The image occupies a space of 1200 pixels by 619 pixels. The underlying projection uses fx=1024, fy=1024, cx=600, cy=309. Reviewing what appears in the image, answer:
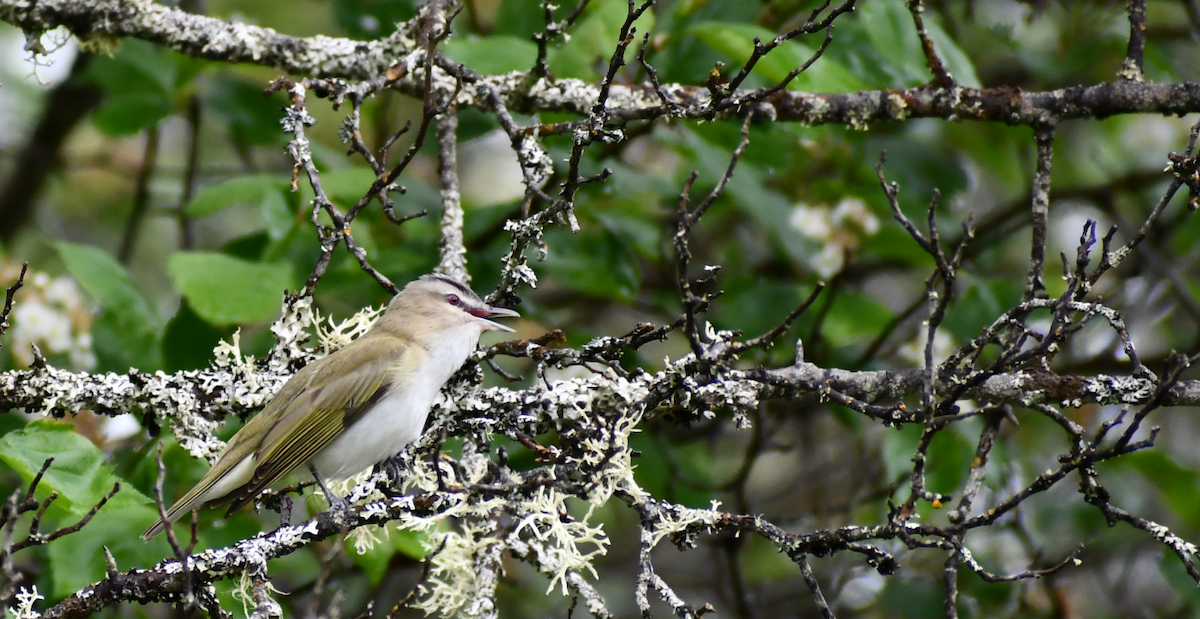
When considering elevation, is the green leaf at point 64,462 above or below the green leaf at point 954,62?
below

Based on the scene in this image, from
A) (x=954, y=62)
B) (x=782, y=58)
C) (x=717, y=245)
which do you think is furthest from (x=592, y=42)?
(x=717, y=245)

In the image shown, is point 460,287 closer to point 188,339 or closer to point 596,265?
point 596,265

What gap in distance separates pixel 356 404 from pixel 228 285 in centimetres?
75

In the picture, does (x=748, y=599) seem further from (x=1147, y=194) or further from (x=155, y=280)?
(x=155, y=280)

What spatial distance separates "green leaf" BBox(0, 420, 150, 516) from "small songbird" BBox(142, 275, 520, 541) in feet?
0.81

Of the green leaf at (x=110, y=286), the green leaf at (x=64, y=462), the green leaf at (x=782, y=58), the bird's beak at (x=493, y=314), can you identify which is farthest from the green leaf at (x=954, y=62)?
the green leaf at (x=110, y=286)

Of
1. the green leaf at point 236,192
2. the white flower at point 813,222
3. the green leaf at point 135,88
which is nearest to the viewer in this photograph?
the green leaf at point 236,192

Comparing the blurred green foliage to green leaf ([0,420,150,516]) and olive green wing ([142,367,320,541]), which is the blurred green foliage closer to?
green leaf ([0,420,150,516])

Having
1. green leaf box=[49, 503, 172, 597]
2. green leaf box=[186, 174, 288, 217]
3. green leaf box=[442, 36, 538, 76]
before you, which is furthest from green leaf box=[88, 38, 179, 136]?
green leaf box=[49, 503, 172, 597]

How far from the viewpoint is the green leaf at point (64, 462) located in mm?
3236

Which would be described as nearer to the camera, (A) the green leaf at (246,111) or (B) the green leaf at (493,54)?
(B) the green leaf at (493,54)

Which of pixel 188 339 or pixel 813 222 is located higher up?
pixel 813 222

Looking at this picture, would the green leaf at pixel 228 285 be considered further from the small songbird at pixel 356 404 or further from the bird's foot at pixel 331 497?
the bird's foot at pixel 331 497

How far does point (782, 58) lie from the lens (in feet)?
13.1
